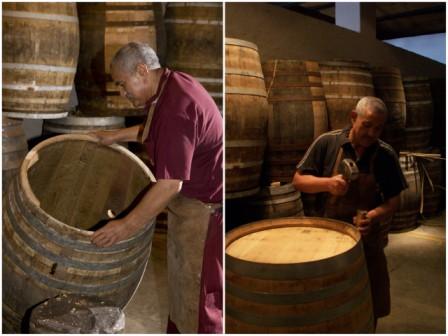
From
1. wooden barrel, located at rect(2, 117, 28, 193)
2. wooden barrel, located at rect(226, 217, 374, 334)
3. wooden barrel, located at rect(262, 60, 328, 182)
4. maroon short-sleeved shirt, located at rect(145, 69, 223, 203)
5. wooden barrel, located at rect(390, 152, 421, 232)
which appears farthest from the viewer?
wooden barrel, located at rect(390, 152, 421, 232)

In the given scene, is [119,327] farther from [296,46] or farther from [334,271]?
[296,46]

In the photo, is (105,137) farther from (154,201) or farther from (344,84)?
(344,84)

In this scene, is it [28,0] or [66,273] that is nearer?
[66,273]

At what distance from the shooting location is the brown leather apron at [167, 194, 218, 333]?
192 cm

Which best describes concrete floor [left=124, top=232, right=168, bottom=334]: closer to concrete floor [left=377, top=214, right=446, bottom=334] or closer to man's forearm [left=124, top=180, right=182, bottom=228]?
man's forearm [left=124, top=180, right=182, bottom=228]

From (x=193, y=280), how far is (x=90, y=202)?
0.76 m

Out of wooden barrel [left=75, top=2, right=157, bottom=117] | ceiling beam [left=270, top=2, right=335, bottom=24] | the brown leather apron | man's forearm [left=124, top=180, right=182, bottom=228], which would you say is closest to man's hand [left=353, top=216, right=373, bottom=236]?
the brown leather apron

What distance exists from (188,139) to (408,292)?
4.86 ft

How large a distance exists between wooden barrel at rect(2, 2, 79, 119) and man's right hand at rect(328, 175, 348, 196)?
147 cm

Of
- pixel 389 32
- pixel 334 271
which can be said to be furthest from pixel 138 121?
pixel 334 271

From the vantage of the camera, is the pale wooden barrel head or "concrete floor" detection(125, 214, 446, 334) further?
"concrete floor" detection(125, 214, 446, 334)

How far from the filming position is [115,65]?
1.78 m

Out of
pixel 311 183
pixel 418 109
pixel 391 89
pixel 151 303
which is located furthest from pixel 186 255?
pixel 418 109

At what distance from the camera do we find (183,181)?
1.84 metres
